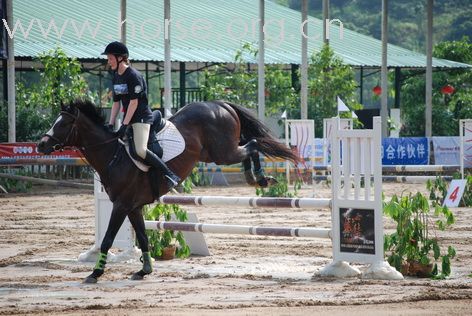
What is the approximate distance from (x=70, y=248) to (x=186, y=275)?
134 inches

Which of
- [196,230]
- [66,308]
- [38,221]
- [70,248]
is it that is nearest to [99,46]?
[38,221]

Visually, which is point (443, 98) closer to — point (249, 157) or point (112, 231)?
point (249, 157)

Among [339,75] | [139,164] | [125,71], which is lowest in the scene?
[139,164]

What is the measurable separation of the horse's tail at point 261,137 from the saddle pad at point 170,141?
3.12 ft

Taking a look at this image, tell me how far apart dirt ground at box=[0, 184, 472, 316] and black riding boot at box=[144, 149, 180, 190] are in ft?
3.16

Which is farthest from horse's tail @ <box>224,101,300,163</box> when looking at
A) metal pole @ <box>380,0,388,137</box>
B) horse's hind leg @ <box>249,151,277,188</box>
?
metal pole @ <box>380,0,388,137</box>

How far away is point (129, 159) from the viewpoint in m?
11.1

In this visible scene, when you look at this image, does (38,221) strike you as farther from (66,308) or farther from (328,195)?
(66,308)

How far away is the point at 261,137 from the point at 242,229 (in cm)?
123

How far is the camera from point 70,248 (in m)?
13.9

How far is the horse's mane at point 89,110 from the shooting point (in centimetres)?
1127

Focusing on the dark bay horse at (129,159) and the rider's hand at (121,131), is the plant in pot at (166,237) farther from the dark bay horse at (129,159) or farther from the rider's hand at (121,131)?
the rider's hand at (121,131)

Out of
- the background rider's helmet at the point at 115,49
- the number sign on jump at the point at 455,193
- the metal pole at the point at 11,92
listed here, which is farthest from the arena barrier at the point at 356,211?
the metal pole at the point at 11,92

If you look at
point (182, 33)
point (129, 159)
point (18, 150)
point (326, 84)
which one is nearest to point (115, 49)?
point (129, 159)
